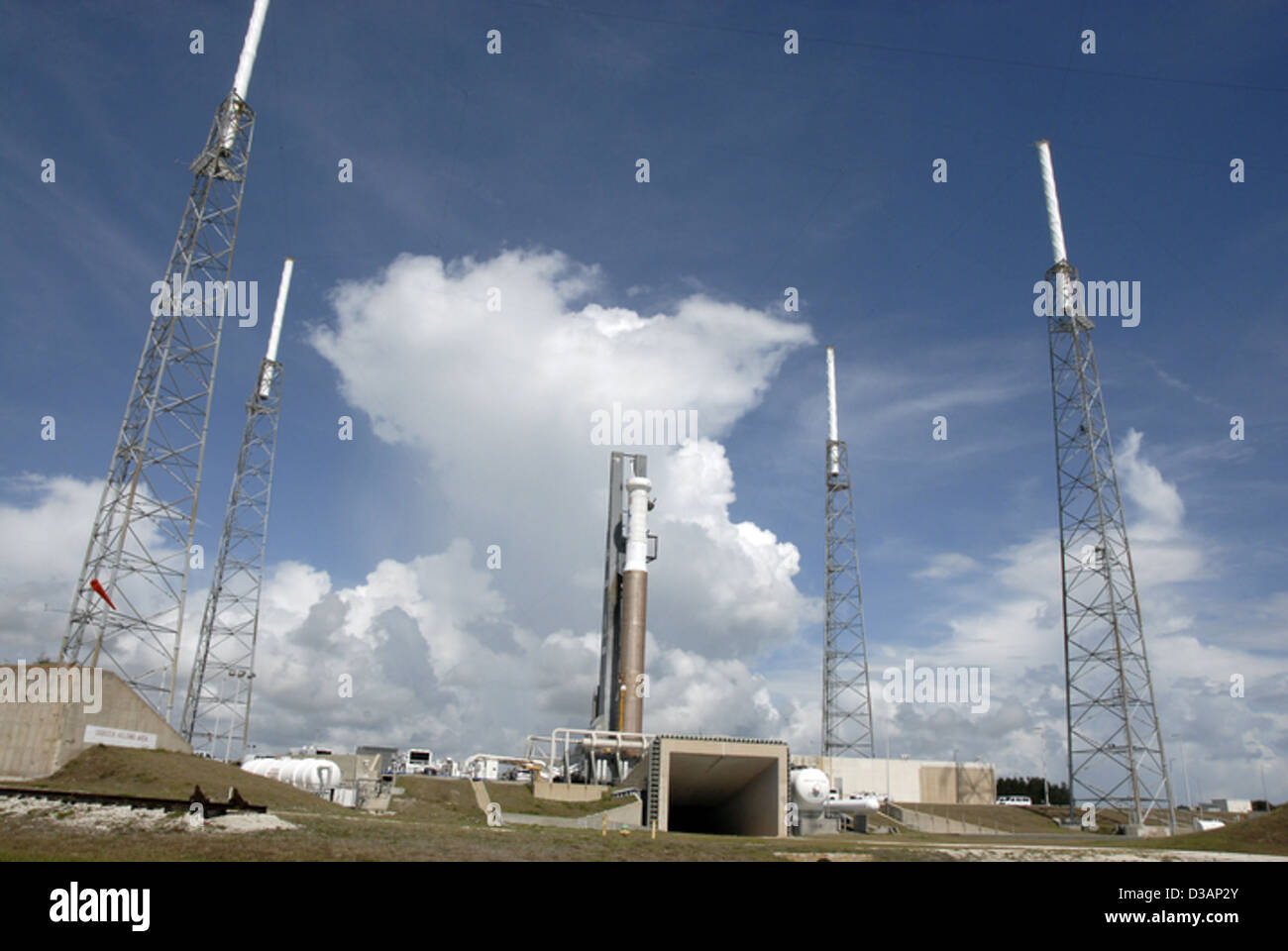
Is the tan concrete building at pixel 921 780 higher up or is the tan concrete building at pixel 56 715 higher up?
the tan concrete building at pixel 56 715

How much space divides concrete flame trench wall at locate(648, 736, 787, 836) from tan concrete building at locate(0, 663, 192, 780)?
33.1 m

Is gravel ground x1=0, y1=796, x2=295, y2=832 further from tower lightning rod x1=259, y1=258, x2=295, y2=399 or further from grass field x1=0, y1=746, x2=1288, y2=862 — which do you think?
tower lightning rod x1=259, y1=258, x2=295, y2=399

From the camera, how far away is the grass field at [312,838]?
21.6 m

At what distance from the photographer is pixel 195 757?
48.2 meters

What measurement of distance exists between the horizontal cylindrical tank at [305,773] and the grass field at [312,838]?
24.0ft

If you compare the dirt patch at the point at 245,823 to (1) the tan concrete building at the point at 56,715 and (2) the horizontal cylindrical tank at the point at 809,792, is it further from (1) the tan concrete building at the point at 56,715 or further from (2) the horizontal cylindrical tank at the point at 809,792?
(2) the horizontal cylindrical tank at the point at 809,792

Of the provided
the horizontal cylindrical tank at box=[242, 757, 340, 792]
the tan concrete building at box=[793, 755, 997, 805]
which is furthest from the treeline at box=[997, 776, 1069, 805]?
the horizontal cylindrical tank at box=[242, 757, 340, 792]

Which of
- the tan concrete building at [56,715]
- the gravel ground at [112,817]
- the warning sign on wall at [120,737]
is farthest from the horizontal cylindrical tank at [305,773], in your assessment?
the gravel ground at [112,817]

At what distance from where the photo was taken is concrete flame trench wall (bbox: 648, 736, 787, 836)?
60.5 m

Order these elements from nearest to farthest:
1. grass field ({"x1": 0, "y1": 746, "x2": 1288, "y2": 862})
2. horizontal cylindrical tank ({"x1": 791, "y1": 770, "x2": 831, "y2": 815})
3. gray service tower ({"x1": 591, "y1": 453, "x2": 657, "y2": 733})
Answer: grass field ({"x1": 0, "y1": 746, "x2": 1288, "y2": 862}) → horizontal cylindrical tank ({"x1": 791, "y1": 770, "x2": 831, "y2": 815}) → gray service tower ({"x1": 591, "y1": 453, "x2": 657, "y2": 733})

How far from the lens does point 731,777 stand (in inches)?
2643

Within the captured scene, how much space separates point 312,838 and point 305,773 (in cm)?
3864
